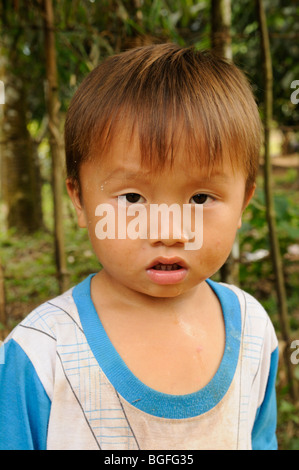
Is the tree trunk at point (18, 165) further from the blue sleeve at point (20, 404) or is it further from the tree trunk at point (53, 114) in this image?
the blue sleeve at point (20, 404)

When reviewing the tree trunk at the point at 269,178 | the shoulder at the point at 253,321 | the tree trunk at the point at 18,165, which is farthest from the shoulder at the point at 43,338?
the tree trunk at the point at 18,165

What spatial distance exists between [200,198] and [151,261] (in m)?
0.18

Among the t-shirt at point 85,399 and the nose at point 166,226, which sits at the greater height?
the nose at point 166,226

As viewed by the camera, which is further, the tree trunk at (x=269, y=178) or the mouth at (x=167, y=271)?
the tree trunk at (x=269, y=178)

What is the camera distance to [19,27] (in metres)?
2.28

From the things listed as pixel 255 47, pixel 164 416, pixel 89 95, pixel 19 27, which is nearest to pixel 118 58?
pixel 89 95

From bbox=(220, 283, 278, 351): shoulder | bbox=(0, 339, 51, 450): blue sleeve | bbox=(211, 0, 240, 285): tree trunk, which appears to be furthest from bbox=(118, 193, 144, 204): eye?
bbox=(211, 0, 240, 285): tree trunk

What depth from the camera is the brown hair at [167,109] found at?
92 centimetres

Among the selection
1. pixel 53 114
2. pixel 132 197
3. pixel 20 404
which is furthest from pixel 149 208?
pixel 53 114

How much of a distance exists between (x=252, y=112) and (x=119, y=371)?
0.69 m

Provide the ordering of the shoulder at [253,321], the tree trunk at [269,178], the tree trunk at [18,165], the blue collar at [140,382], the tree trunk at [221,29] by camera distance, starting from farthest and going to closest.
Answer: the tree trunk at [18,165]
the tree trunk at [269,178]
the tree trunk at [221,29]
the shoulder at [253,321]
the blue collar at [140,382]

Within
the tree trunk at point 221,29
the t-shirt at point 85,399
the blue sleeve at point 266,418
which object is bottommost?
the blue sleeve at point 266,418

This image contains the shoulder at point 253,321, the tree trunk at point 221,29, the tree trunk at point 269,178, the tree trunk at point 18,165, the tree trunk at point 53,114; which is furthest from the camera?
the tree trunk at point 18,165

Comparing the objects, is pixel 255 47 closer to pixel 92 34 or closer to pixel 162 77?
pixel 92 34
